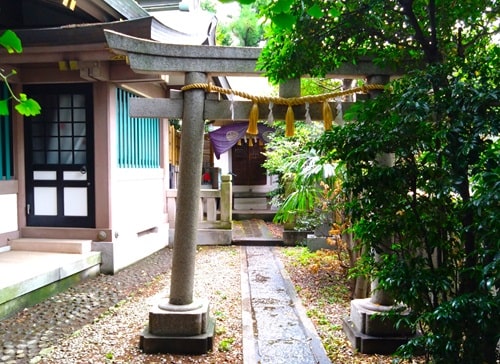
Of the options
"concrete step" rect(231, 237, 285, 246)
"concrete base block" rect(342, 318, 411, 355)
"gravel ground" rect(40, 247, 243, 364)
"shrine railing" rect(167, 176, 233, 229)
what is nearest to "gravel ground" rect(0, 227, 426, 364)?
"gravel ground" rect(40, 247, 243, 364)

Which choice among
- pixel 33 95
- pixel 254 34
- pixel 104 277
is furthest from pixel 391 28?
pixel 254 34

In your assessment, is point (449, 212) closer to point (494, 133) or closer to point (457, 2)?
point (494, 133)

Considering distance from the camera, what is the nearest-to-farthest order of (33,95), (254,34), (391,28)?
(391,28) → (33,95) → (254,34)

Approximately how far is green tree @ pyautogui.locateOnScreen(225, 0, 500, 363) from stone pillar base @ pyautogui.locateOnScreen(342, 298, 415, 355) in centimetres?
125

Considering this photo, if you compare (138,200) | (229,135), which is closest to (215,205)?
(229,135)

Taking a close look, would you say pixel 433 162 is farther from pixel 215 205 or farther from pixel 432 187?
pixel 215 205

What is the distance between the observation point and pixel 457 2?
3.65 meters

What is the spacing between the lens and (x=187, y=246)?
4.90m

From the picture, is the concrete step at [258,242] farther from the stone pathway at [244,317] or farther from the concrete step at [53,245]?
the concrete step at [53,245]

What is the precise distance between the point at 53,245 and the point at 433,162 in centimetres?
709

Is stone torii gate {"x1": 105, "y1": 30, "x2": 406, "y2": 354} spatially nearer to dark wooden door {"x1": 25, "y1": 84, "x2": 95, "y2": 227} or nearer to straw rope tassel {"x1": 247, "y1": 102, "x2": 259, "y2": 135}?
straw rope tassel {"x1": 247, "y1": 102, "x2": 259, "y2": 135}

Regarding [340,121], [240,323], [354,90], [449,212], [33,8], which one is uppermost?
[33,8]

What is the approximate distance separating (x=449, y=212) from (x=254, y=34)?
20.0 metres

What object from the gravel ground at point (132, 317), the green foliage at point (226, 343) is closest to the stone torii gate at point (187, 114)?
the green foliage at point (226, 343)
